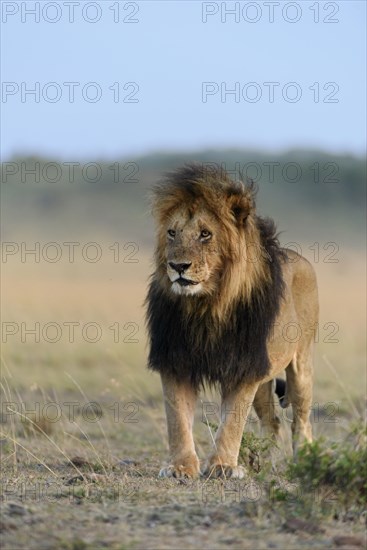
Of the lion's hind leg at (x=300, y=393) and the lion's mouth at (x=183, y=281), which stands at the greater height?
the lion's mouth at (x=183, y=281)

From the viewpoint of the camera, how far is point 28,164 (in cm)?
6206

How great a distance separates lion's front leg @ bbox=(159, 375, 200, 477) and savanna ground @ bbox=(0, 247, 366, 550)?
0.21 meters

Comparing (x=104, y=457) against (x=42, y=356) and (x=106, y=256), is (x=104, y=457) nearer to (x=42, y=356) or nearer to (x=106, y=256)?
(x=42, y=356)

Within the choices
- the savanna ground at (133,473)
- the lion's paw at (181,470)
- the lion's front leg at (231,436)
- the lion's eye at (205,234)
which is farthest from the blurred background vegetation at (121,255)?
the lion's paw at (181,470)

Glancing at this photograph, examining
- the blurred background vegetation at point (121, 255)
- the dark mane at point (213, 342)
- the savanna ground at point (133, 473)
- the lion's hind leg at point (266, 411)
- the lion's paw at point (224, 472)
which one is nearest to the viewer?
the savanna ground at point (133, 473)

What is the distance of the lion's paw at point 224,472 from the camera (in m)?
7.38

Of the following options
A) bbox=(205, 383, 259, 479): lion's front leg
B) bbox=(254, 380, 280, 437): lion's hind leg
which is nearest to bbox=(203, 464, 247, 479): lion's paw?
bbox=(205, 383, 259, 479): lion's front leg

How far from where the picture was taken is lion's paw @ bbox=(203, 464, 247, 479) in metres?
7.38

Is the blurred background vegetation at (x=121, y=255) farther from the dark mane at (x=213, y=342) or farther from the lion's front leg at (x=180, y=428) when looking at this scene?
the lion's front leg at (x=180, y=428)

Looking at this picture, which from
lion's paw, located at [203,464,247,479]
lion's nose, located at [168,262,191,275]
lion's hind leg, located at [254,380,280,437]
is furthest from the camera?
lion's hind leg, located at [254,380,280,437]

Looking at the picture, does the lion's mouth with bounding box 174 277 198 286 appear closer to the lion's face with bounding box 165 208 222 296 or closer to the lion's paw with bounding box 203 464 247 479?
the lion's face with bounding box 165 208 222 296

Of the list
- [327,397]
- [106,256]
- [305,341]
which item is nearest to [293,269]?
[305,341]

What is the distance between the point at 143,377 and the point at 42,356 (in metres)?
3.06

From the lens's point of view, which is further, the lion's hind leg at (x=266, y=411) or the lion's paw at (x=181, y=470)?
the lion's hind leg at (x=266, y=411)
